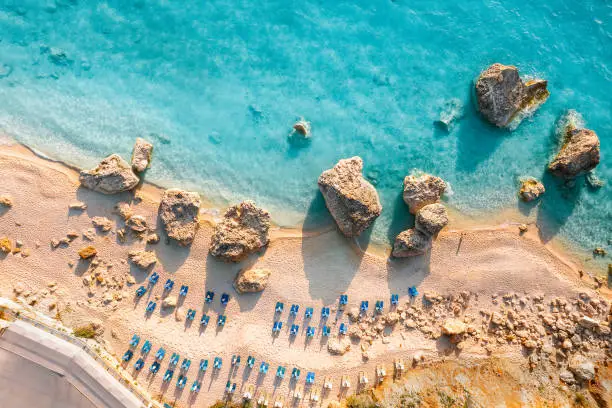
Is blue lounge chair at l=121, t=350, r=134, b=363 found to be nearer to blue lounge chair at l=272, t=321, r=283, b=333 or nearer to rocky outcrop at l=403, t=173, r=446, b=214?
blue lounge chair at l=272, t=321, r=283, b=333

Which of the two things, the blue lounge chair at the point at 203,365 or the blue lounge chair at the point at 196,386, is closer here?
the blue lounge chair at the point at 196,386

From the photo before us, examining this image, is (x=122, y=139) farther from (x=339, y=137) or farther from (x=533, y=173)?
(x=533, y=173)

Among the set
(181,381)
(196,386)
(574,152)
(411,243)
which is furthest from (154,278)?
(574,152)

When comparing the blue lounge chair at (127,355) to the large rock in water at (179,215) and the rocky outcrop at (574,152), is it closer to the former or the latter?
the large rock in water at (179,215)

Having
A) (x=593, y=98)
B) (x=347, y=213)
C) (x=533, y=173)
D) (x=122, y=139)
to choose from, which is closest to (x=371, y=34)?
(x=347, y=213)

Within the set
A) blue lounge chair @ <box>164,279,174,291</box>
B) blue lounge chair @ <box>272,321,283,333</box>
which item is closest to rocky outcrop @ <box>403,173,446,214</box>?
blue lounge chair @ <box>272,321,283,333</box>

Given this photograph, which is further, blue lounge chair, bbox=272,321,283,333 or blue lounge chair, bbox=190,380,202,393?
blue lounge chair, bbox=272,321,283,333

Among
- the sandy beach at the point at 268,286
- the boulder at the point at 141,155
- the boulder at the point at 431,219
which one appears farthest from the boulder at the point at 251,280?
the boulder at the point at 431,219
